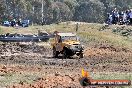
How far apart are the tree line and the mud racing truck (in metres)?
48.2

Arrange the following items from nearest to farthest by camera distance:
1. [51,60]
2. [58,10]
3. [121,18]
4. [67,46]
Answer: [51,60] → [67,46] → [121,18] → [58,10]

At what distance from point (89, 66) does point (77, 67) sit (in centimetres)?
94

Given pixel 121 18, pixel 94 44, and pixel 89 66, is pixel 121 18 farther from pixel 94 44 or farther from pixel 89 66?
pixel 89 66

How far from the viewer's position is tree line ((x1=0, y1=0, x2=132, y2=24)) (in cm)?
8356

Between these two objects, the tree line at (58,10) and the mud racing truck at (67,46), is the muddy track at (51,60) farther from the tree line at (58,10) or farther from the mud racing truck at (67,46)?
the tree line at (58,10)

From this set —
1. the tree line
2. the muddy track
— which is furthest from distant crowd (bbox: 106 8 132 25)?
the tree line

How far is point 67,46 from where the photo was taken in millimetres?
29266

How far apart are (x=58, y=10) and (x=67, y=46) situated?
62563 mm

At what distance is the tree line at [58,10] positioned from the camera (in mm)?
83562

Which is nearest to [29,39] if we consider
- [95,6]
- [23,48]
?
[23,48]

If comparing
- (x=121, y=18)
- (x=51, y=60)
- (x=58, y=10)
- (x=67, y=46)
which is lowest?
Result: (x=58, y=10)

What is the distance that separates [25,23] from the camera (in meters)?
58.8

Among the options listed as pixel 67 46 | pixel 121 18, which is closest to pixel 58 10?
pixel 121 18

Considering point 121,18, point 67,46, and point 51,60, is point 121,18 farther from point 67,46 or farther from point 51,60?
point 51,60
